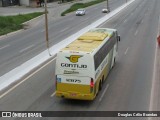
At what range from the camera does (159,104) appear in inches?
732

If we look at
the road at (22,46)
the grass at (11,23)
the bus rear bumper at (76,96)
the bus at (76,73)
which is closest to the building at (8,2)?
the grass at (11,23)

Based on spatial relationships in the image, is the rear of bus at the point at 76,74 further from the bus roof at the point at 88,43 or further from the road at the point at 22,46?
the road at the point at 22,46

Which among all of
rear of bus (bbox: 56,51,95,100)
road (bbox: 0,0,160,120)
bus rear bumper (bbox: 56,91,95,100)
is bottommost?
road (bbox: 0,0,160,120)

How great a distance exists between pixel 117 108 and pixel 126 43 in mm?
20541

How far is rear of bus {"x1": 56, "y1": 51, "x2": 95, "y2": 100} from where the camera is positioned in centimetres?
1834

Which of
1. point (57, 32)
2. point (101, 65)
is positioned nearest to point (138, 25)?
point (57, 32)

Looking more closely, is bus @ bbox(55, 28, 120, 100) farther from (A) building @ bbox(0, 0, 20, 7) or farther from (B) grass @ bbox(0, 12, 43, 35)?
Result: (A) building @ bbox(0, 0, 20, 7)

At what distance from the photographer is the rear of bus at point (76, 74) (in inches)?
722

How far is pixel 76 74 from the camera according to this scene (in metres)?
18.4

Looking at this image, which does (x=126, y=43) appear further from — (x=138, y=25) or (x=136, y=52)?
(x=138, y=25)

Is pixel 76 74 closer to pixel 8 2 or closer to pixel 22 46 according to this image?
pixel 22 46

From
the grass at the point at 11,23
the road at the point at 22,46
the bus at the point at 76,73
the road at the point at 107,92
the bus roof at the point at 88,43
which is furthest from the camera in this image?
the grass at the point at 11,23

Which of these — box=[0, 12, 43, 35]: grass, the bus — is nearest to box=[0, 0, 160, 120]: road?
the bus

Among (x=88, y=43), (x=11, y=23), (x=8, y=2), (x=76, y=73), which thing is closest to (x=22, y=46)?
(x=88, y=43)
